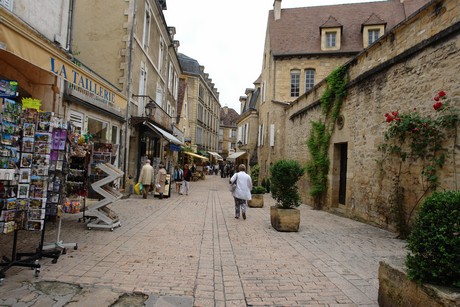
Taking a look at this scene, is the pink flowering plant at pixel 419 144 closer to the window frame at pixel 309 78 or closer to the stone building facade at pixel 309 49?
the stone building facade at pixel 309 49

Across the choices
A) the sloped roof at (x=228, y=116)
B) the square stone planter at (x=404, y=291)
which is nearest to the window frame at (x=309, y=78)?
the square stone planter at (x=404, y=291)

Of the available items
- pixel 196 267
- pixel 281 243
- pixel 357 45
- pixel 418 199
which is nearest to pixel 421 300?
pixel 196 267

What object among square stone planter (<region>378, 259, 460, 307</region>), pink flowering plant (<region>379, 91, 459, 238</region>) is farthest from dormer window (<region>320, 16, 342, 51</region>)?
square stone planter (<region>378, 259, 460, 307</region>)

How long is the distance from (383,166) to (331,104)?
3952mm

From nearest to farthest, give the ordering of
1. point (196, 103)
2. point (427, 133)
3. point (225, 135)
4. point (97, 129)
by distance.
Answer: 1. point (427, 133)
2. point (97, 129)
3. point (196, 103)
4. point (225, 135)

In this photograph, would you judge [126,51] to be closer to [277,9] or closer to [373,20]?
[277,9]

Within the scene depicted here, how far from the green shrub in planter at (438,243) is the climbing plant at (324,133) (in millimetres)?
8146

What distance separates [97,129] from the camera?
10.4 m

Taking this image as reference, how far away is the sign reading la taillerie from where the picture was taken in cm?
475

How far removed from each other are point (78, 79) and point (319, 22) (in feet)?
71.9

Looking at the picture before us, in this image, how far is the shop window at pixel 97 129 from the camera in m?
9.89

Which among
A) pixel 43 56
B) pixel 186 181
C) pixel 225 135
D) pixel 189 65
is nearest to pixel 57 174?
pixel 43 56

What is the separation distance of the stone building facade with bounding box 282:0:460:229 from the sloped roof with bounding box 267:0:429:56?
40.9ft

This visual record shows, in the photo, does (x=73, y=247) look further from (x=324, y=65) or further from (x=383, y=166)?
(x=324, y=65)
